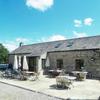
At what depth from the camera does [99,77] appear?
2125cm

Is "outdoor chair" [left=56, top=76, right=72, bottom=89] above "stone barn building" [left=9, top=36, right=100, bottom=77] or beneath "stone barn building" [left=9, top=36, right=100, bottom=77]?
beneath

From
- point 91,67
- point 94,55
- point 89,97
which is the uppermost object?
point 94,55

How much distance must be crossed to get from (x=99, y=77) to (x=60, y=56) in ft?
20.6

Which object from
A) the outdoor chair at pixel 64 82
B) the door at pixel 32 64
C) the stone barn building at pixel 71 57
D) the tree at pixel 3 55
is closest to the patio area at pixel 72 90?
the outdoor chair at pixel 64 82

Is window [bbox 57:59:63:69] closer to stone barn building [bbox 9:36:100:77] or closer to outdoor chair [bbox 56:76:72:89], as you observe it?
stone barn building [bbox 9:36:100:77]

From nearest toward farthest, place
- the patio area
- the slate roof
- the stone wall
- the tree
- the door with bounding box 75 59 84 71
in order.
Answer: the patio area, the stone wall, the door with bounding box 75 59 84 71, the slate roof, the tree

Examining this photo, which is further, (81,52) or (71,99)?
(81,52)

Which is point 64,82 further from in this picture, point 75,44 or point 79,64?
Answer: point 75,44

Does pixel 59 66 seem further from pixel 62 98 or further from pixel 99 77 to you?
pixel 62 98

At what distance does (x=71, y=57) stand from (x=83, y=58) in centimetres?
180

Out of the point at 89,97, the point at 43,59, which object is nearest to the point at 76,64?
the point at 43,59

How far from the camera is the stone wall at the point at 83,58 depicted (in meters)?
21.7

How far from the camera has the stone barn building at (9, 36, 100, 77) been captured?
72.2 ft

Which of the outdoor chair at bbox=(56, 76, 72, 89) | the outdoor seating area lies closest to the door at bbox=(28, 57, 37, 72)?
the outdoor seating area
